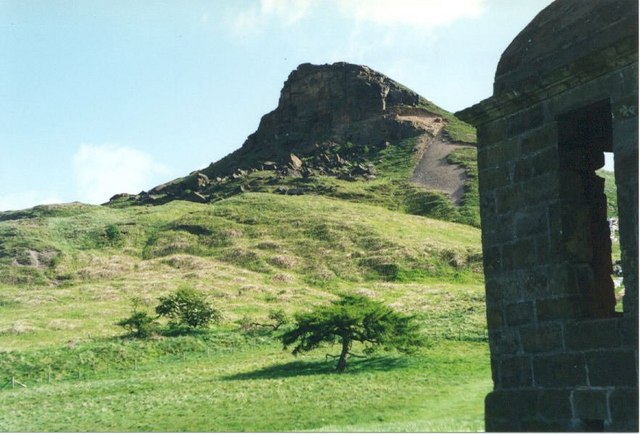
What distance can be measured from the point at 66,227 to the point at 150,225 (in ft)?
30.8

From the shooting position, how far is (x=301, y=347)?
3178 cm

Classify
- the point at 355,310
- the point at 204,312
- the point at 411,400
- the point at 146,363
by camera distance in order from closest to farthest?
the point at 411,400 → the point at 355,310 → the point at 146,363 → the point at 204,312

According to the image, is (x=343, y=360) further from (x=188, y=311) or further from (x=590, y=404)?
(x=590, y=404)

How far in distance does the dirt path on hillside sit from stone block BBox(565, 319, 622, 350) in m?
90.3

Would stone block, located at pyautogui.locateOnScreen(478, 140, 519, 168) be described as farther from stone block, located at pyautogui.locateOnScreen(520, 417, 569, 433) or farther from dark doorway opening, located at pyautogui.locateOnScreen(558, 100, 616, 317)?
stone block, located at pyautogui.locateOnScreen(520, 417, 569, 433)

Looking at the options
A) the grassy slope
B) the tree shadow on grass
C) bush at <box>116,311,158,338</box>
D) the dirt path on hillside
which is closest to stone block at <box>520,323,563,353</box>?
the grassy slope

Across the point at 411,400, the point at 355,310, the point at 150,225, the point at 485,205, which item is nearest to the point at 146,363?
the point at 355,310

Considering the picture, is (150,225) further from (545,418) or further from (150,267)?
(545,418)

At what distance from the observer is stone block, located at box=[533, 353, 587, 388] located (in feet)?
23.6

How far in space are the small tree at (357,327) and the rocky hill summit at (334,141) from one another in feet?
224

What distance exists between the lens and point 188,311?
41094 mm

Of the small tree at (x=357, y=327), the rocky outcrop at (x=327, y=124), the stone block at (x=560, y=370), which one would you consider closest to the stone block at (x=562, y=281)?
the stone block at (x=560, y=370)

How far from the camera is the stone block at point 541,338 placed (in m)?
7.50

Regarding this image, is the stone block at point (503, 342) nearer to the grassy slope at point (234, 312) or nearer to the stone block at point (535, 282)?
the stone block at point (535, 282)
